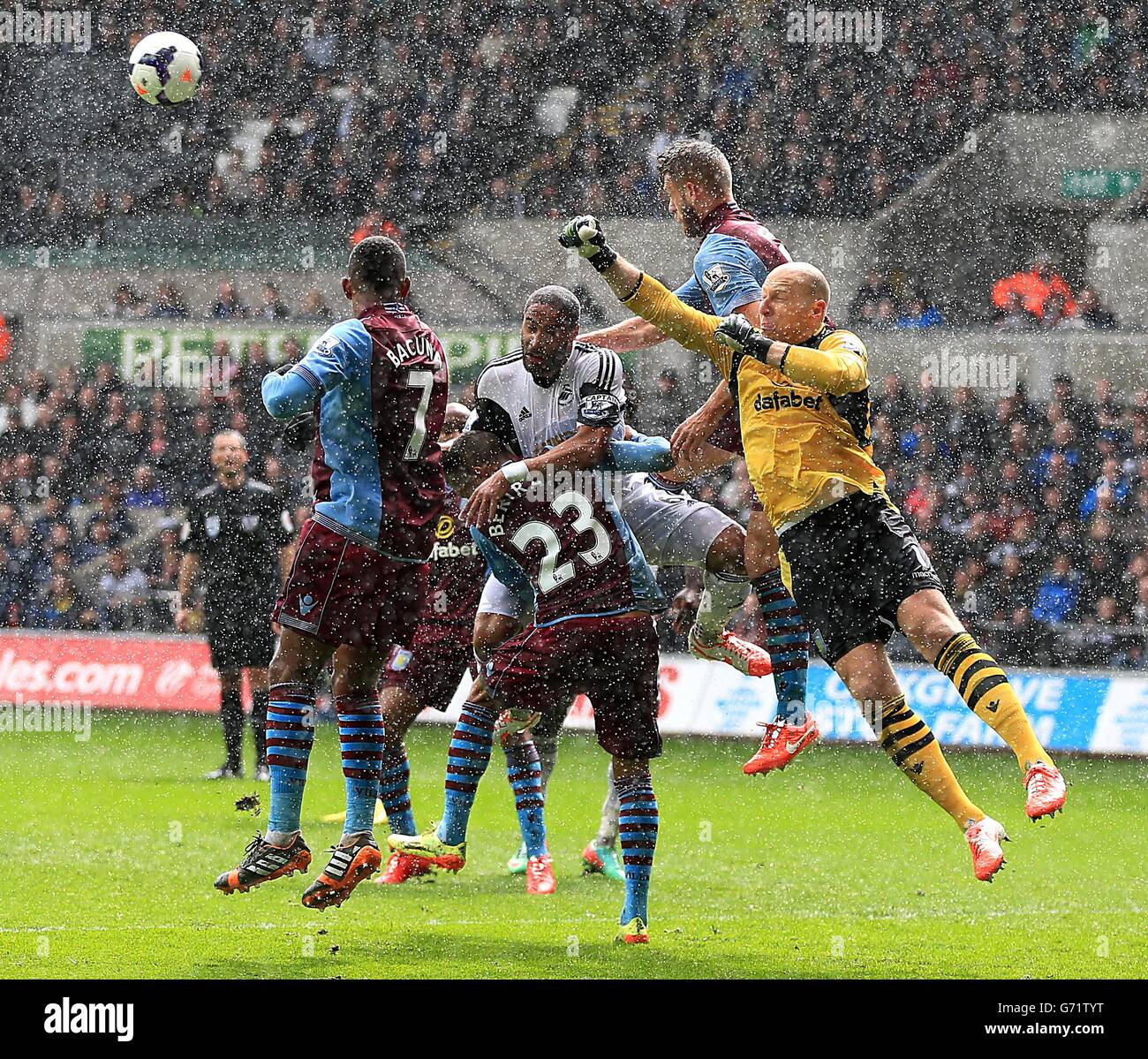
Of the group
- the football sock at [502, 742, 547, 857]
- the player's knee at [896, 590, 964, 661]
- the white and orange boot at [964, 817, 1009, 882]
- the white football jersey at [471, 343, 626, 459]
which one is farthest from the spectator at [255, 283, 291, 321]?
the white and orange boot at [964, 817, 1009, 882]

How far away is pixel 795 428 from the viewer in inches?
265

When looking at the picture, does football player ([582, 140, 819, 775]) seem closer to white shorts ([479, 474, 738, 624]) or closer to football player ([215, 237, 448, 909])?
white shorts ([479, 474, 738, 624])

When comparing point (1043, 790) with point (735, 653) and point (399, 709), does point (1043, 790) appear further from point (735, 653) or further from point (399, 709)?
point (399, 709)

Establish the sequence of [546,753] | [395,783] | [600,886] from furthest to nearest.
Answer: [546,753] → [600,886] → [395,783]

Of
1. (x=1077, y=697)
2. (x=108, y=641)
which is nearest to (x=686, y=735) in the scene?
(x=1077, y=697)

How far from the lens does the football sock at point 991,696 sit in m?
6.23

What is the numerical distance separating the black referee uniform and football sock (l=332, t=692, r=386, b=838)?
5.13 meters

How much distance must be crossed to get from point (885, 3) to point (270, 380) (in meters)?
15.3

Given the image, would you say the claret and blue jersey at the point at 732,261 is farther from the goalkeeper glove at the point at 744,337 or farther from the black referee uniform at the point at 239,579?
the black referee uniform at the point at 239,579

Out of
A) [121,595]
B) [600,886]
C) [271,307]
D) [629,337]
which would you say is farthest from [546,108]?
[600,886]

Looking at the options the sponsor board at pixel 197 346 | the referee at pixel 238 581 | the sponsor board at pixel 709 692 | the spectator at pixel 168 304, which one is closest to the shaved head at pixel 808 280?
the referee at pixel 238 581

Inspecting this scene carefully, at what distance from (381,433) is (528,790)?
Result: 2.36 m

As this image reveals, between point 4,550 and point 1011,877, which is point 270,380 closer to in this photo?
point 1011,877

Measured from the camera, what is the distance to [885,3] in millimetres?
19859
